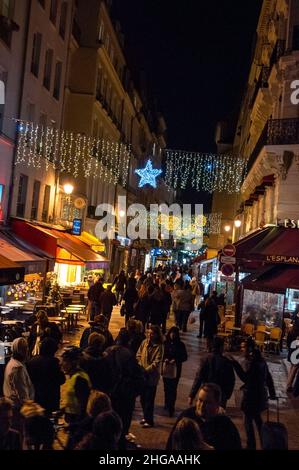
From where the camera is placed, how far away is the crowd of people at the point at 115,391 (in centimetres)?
484

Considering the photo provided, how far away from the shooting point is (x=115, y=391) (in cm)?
755

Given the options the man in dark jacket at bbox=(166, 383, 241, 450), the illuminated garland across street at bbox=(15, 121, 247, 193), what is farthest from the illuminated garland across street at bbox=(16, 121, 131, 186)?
the man in dark jacket at bbox=(166, 383, 241, 450)

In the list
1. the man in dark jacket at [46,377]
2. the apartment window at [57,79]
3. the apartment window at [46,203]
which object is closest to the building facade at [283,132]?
the apartment window at [46,203]

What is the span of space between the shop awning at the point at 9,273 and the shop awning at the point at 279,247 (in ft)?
23.7

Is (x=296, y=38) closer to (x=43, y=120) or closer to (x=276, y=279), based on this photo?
(x=276, y=279)

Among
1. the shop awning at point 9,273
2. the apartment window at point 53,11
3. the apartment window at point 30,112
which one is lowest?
the shop awning at point 9,273

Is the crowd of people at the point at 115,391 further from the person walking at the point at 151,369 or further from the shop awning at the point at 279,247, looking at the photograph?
the shop awning at the point at 279,247

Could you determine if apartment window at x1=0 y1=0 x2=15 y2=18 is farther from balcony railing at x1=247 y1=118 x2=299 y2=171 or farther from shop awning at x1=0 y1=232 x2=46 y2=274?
balcony railing at x1=247 y1=118 x2=299 y2=171

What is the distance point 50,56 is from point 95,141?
29.7ft

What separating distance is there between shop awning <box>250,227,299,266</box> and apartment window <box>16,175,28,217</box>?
10.1 m

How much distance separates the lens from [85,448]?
14.8 ft

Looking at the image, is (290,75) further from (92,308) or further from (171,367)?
(171,367)

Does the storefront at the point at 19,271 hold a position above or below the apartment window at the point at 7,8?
below

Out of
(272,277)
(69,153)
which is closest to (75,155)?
(69,153)
